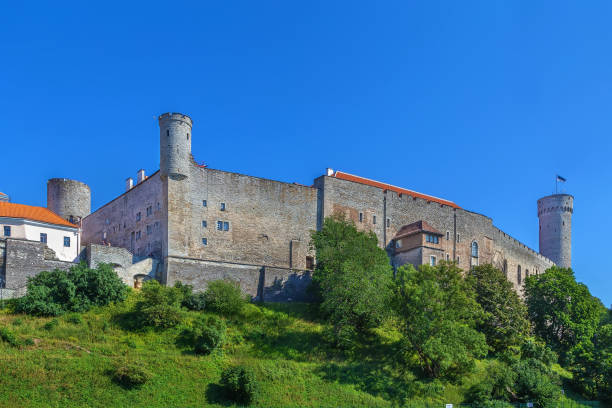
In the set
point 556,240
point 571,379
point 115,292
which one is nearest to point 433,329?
point 571,379

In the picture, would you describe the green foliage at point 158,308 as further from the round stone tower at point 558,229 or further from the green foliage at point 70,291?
the round stone tower at point 558,229

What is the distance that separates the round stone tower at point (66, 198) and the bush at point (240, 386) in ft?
119

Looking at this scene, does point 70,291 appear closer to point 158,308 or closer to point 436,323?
point 158,308

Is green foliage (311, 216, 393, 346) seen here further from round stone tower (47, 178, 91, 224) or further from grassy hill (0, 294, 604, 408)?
round stone tower (47, 178, 91, 224)

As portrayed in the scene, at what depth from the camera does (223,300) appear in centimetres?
4609

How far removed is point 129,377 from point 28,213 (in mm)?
20584

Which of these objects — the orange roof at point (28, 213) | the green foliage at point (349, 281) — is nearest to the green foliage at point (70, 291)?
the orange roof at point (28, 213)

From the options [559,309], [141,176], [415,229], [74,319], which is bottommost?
[74,319]

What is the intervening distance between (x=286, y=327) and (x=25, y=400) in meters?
19.7

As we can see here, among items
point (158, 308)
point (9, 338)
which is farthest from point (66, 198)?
point (9, 338)

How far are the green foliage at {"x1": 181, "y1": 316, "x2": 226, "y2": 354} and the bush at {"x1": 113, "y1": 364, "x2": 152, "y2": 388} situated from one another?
225 inches

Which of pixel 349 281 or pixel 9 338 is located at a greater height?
pixel 349 281

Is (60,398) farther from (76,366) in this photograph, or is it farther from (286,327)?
(286,327)

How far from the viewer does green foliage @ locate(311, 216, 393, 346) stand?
44781mm
